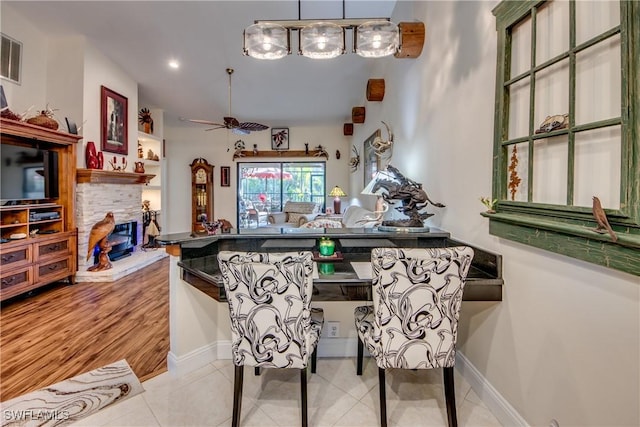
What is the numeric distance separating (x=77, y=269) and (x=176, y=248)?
3.13m

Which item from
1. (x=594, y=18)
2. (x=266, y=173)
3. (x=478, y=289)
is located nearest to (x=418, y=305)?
(x=478, y=289)

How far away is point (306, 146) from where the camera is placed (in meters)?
7.78

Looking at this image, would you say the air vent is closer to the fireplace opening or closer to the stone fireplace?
the stone fireplace

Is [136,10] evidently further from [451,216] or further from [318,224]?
[451,216]

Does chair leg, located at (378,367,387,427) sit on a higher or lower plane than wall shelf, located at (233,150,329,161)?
lower

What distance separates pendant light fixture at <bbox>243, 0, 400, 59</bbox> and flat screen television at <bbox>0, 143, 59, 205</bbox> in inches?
121

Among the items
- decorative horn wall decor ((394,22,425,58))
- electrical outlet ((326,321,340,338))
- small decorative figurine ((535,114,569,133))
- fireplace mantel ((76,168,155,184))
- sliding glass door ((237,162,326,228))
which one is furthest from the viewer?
sliding glass door ((237,162,326,228))

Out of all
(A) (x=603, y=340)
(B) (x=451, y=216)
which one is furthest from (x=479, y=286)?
(B) (x=451, y=216)

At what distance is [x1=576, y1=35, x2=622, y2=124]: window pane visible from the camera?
974mm

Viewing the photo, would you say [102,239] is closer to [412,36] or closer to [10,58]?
[10,58]

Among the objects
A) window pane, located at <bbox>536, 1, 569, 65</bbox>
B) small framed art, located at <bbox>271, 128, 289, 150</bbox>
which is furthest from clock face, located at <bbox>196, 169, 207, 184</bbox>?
window pane, located at <bbox>536, 1, 569, 65</bbox>

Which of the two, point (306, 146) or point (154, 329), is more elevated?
point (306, 146)

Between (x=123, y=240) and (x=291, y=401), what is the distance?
4300 millimetres

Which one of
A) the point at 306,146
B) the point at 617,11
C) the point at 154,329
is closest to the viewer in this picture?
the point at 617,11
